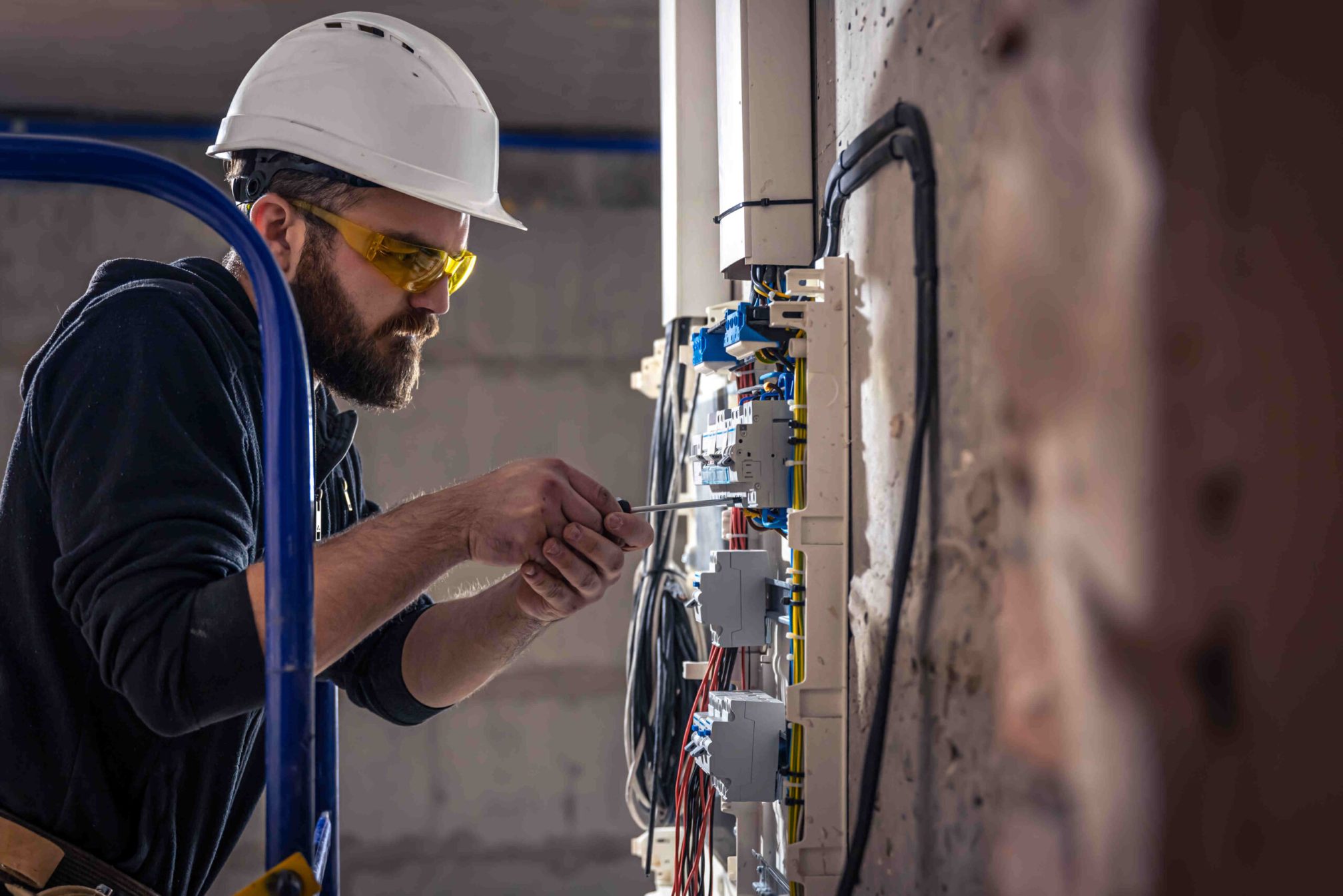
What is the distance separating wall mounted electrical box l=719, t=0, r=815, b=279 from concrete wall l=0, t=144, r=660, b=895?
6.78 feet

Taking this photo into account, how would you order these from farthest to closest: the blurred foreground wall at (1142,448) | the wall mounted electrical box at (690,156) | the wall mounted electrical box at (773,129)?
the wall mounted electrical box at (690,156)
the wall mounted electrical box at (773,129)
the blurred foreground wall at (1142,448)

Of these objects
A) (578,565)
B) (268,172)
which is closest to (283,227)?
(268,172)

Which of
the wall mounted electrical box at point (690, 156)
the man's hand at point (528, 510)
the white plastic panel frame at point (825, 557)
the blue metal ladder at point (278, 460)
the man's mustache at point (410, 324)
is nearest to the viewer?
the blue metal ladder at point (278, 460)

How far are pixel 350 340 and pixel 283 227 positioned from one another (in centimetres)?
16

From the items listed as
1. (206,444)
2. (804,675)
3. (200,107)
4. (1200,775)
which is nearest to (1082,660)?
(1200,775)

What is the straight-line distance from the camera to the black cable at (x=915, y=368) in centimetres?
82

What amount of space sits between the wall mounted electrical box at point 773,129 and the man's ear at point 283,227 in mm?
583

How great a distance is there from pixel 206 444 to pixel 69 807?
386mm

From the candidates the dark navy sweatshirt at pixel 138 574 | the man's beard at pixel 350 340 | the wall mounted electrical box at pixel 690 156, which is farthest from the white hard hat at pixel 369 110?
the wall mounted electrical box at pixel 690 156

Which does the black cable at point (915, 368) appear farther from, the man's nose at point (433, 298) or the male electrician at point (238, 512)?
the man's nose at point (433, 298)

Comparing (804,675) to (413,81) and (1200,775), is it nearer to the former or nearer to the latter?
(1200,775)

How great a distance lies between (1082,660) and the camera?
0.57m

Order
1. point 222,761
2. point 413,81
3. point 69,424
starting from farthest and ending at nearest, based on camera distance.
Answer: point 413,81 → point 222,761 → point 69,424

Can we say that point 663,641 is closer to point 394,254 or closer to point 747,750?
point 747,750
